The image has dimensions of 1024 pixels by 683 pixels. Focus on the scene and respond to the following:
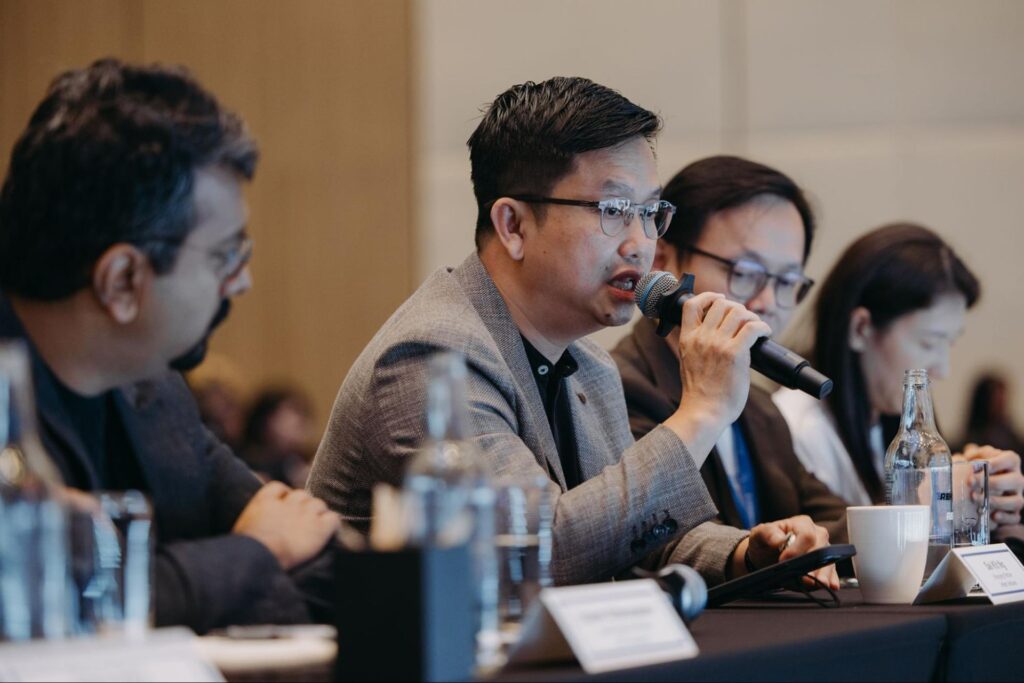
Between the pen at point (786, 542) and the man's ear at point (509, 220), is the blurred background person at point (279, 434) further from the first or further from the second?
the pen at point (786, 542)

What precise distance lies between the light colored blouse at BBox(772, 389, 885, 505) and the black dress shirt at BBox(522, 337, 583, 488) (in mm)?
823

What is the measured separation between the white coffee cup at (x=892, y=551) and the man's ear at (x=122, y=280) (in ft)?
2.85

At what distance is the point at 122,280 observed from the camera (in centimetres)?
131

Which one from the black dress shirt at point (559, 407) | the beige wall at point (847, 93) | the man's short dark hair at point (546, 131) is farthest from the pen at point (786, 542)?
the beige wall at point (847, 93)

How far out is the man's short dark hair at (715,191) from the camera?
8.54 feet

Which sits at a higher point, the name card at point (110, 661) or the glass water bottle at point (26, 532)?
the glass water bottle at point (26, 532)

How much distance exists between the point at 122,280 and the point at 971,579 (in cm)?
101

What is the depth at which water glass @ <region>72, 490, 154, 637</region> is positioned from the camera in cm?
103

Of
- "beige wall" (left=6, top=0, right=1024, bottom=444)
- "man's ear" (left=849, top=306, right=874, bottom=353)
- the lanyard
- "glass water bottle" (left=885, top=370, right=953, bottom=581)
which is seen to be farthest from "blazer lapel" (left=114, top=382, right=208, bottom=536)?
"beige wall" (left=6, top=0, right=1024, bottom=444)

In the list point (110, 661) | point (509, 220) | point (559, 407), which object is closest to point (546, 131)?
point (509, 220)

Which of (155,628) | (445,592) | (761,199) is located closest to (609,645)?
(445,592)

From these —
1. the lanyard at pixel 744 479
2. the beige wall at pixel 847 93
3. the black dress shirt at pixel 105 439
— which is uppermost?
the beige wall at pixel 847 93

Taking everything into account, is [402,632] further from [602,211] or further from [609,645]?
[602,211]

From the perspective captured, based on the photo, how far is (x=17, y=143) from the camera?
135 centimetres
